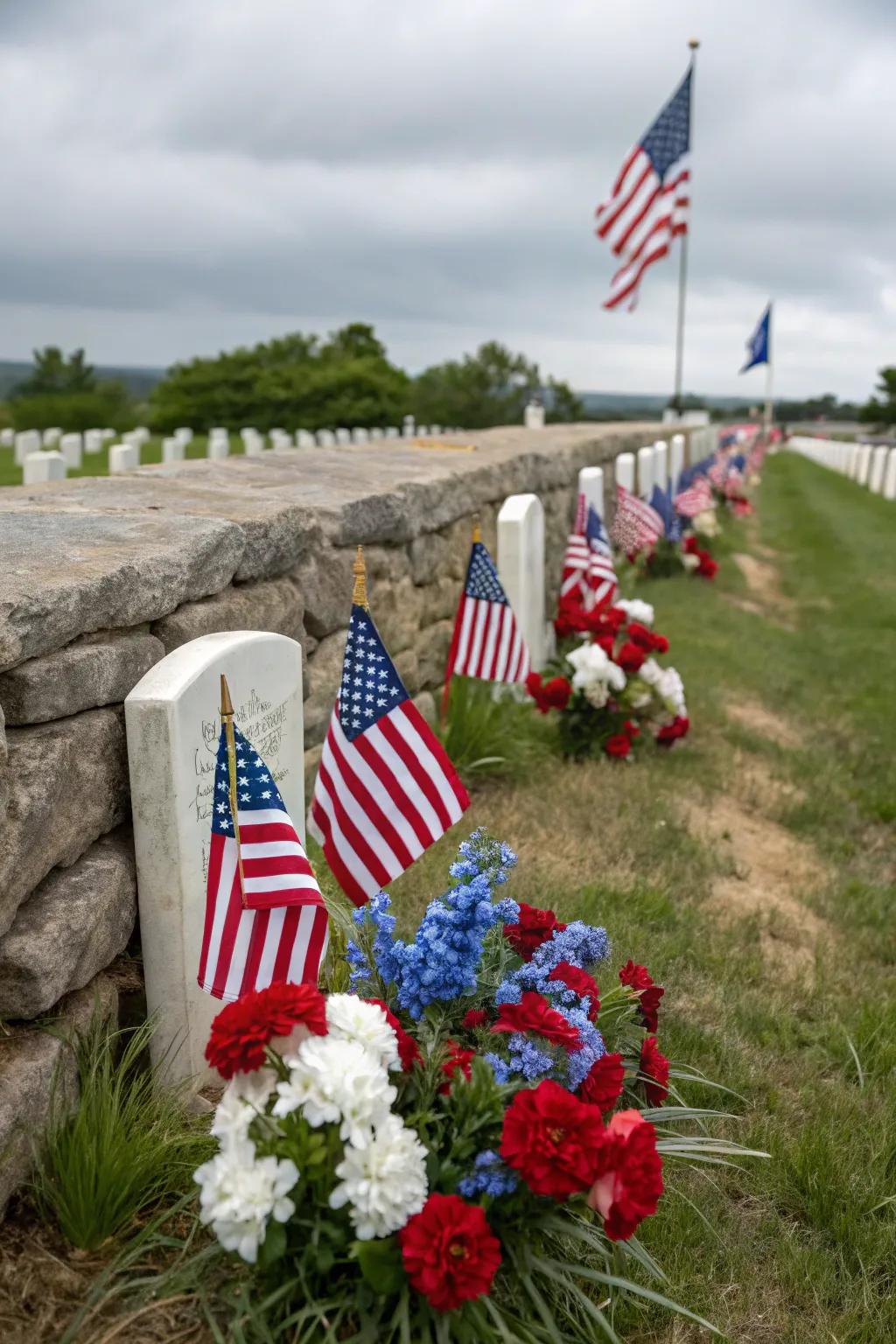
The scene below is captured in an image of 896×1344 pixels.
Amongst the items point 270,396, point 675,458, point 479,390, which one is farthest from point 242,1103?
point 479,390

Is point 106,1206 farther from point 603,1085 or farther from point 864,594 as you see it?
point 864,594

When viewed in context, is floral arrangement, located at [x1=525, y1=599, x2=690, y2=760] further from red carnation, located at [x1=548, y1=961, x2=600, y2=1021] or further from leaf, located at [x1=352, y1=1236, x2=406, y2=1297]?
leaf, located at [x1=352, y1=1236, x2=406, y2=1297]

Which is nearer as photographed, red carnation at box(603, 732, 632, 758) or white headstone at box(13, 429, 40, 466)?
red carnation at box(603, 732, 632, 758)

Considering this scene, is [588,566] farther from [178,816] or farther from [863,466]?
[863,466]

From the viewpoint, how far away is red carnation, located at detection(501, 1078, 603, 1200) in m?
2.00

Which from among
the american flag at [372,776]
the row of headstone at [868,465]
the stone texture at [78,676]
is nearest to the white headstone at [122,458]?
the american flag at [372,776]

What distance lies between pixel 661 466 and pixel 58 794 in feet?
42.9

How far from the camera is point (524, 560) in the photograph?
635cm

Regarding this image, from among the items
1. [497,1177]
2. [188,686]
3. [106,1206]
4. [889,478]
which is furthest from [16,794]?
[889,478]

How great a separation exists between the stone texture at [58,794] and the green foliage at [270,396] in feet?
120

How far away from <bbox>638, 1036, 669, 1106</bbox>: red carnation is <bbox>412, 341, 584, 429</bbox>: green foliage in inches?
2082

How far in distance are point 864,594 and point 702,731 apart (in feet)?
19.0

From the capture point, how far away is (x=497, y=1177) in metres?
2.06

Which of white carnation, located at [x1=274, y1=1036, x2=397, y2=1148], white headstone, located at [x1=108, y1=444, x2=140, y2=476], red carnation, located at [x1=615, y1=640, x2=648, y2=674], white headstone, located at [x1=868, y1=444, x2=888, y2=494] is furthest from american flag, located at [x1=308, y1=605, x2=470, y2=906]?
white headstone, located at [x1=868, y1=444, x2=888, y2=494]
